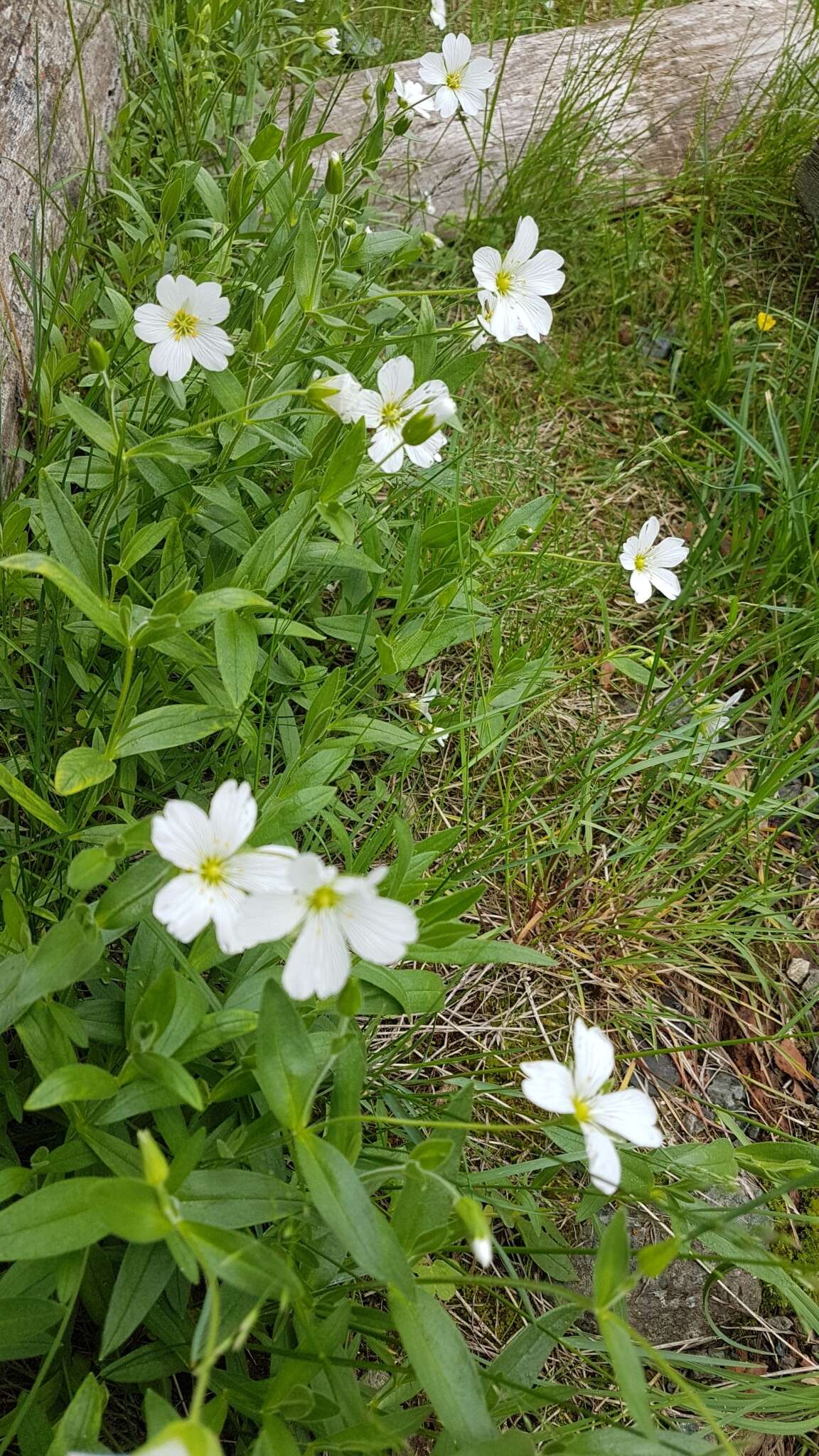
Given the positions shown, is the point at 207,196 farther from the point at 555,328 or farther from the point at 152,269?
the point at 555,328

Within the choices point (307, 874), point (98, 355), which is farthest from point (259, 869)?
point (98, 355)

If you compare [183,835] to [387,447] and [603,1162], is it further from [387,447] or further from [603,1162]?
[387,447]

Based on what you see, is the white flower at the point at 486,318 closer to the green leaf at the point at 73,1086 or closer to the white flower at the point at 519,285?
the white flower at the point at 519,285

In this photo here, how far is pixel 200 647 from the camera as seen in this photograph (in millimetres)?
1545

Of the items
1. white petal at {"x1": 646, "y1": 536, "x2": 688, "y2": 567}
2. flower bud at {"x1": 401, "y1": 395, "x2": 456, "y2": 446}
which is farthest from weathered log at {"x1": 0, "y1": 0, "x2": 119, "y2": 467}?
white petal at {"x1": 646, "y1": 536, "x2": 688, "y2": 567}

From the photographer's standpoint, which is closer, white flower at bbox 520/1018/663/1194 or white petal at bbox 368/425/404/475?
white flower at bbox 520/1018/663/1194

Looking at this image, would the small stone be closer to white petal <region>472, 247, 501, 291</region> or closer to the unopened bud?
the unopened bud

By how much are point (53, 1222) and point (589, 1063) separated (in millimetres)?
573

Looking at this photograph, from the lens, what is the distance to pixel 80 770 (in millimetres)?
1371

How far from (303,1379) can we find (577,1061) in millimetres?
454

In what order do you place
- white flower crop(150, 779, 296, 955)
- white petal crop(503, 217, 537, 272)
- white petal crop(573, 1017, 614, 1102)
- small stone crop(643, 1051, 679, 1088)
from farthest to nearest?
small stone crop(643, 1051, 679, 1088), white petal crop(503, 217, 537, 272), white petal crop(573, 1017, 614, 1102), white flower crop(150, 779, 296, 955)

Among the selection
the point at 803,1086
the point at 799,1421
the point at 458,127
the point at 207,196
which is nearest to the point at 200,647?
the point at 207,196

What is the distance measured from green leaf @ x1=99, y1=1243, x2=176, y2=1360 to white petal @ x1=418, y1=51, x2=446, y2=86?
7.02 ft

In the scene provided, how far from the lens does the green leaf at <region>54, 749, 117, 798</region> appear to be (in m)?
1.35
